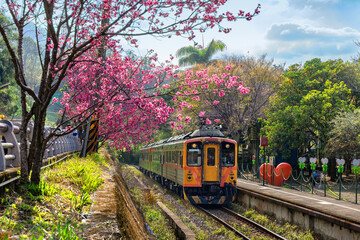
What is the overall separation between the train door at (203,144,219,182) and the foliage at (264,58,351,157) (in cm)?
1083

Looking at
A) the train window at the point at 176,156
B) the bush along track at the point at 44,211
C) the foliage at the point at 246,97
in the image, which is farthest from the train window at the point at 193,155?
the foliage at the point at 246,97

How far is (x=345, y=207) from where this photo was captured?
1170 centimetres

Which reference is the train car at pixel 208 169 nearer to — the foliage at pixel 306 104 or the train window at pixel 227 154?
the train window at pixel 227 154

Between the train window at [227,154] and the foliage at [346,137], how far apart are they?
8.88 meters

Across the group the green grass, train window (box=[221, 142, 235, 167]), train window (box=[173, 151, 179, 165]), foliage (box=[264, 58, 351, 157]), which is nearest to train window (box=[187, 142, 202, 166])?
train window (box=[221, 142, 235, 167])

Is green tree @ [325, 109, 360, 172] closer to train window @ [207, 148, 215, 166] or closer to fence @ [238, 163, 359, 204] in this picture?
fence @ [238, 163, 359, 204]

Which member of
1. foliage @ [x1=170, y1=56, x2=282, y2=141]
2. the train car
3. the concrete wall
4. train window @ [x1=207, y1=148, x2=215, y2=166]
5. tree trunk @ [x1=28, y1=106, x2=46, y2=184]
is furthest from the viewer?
foliage @ [x1=170, y1=56, x2=282, y2=141]

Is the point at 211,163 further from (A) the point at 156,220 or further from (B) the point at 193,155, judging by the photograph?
(A) the point at 156,220

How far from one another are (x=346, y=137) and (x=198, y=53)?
22.7m

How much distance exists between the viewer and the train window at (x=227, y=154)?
16172mm

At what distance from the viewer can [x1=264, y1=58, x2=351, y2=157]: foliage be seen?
24922 millimetres

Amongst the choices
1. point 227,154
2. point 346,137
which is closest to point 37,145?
point 227,154

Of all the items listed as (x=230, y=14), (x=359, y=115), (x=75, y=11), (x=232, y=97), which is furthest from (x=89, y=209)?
(x=232, y=97)

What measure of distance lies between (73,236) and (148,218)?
8.84 metres
